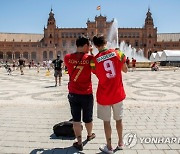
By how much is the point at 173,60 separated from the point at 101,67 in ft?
154

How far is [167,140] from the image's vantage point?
422 cm

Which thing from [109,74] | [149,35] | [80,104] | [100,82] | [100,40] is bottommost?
[80,104]

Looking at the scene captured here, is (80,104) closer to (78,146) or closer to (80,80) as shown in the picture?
(80,80)

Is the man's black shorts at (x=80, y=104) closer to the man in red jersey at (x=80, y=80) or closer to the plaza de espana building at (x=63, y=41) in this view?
the man in red jersey at (x=80, y=80)

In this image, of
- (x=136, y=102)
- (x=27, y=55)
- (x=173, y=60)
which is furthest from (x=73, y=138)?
(x=27, y=55)

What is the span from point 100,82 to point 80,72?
0.38 meters

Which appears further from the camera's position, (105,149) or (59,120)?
Result: (59,120)

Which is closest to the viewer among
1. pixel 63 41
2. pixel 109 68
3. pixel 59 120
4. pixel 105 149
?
pixel 109 68

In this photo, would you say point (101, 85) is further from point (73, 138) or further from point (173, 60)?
point (173, 60)

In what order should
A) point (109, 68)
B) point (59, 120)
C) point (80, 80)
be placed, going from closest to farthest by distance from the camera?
point (109, 68)
point (80, 80)
point (59, 120)

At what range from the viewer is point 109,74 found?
11.8 feet

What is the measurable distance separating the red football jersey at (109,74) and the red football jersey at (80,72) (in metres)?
0.25

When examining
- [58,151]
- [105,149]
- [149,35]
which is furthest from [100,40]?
[149,35]

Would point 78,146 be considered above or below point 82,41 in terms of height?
below
